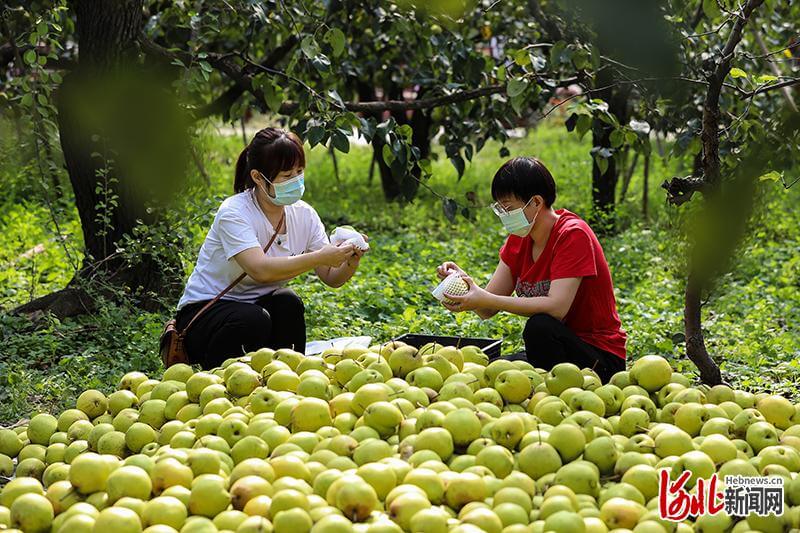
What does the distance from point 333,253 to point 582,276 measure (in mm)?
977

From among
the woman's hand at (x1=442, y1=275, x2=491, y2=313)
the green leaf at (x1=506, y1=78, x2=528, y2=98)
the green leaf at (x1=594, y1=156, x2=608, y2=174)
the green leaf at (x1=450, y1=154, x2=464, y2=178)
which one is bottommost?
the woman's hand at (x1=442, y1=275, x2=491, y2=313)

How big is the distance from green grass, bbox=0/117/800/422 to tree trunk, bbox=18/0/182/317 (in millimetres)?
202

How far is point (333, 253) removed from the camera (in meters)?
3.79

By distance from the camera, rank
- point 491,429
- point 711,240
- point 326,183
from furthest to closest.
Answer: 1. point 326,183
2. point 711,240
3. point 491,429

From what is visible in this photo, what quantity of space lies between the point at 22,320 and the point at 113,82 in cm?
141

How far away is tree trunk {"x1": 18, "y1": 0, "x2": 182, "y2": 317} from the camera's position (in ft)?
17.4

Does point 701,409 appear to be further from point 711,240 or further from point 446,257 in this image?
point 446,257

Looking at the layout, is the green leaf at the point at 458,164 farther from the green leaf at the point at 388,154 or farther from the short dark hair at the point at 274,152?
the short dark hair at the point at 274,152

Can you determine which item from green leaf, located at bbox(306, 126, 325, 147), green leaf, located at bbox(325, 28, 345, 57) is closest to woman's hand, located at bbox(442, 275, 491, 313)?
green leaf, located at bbox(306, 126, 325, 147)

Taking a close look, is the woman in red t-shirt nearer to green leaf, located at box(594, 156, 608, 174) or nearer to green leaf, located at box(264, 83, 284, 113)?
green leaf, located at box(594, 156, 608, 174)

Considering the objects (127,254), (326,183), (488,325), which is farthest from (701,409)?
(326,183)

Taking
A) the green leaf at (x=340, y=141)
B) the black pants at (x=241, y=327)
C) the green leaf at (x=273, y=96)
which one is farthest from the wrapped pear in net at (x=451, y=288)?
the green leaf at (x=273, y=96)

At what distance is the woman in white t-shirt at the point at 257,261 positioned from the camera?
3816mm

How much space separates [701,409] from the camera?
2.70m
